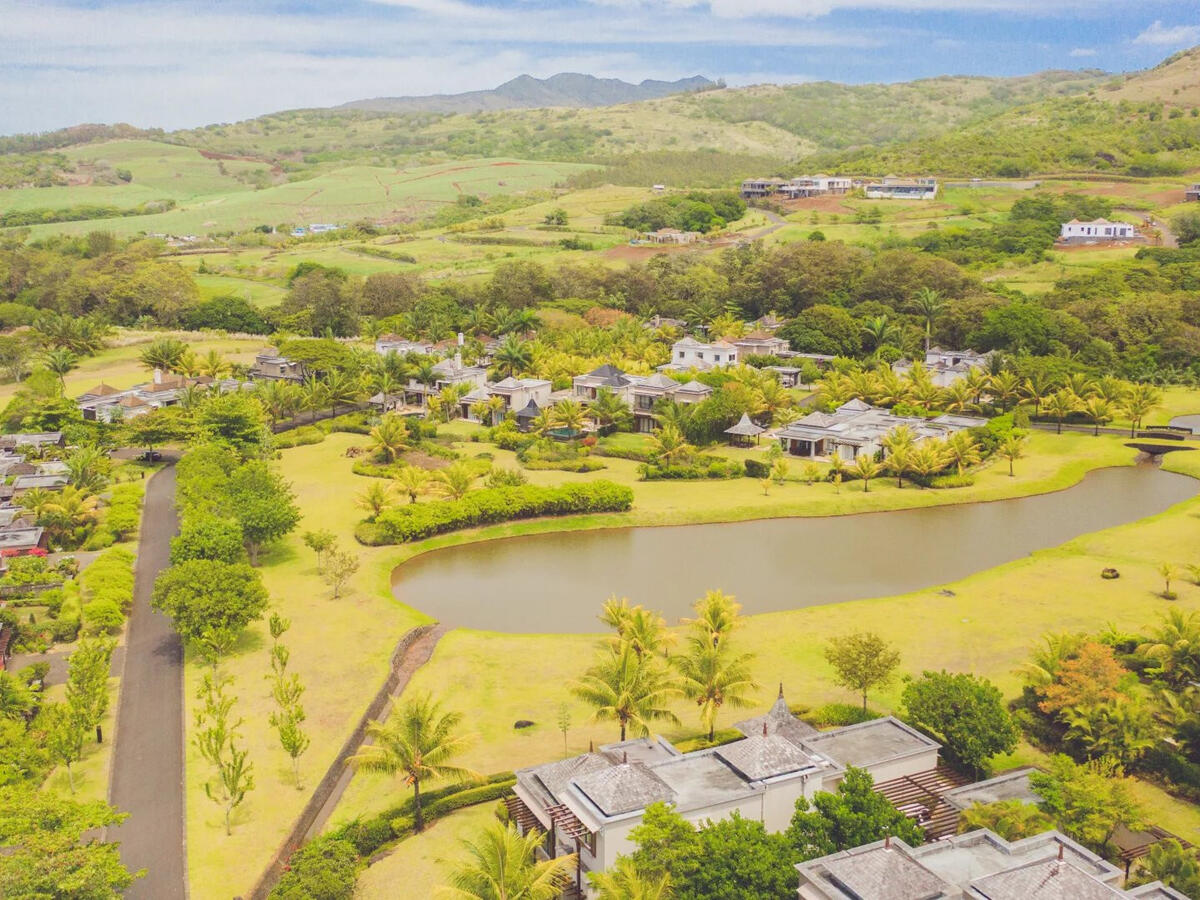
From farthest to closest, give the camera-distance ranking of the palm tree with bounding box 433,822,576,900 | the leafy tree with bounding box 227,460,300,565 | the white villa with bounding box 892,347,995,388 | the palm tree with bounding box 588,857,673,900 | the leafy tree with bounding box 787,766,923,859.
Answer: the white villa with bounding box 892,347,995,388, the leafy tree with bounding box 227,460,300,565, the leafy tree with bounding box 787,766,923,859, the palm tree with bounding box 433,822,576,900, the palm tree with bounding box 588,857,673,900

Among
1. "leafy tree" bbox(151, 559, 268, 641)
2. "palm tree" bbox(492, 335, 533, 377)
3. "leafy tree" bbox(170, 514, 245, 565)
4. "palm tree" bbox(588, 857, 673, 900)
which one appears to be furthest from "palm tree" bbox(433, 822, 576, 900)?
"palm tree" bbox(492, 335, 533, 377)

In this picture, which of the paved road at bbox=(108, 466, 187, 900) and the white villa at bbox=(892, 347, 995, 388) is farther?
the white villa at bbox=(892, 347, 995, 388)

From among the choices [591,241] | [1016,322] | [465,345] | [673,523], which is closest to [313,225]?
[591,241]

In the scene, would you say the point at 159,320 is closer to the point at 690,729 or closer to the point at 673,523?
the point at 673,523

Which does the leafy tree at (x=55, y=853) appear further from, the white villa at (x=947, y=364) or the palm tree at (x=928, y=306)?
the palm tree at (x=928, y=306)

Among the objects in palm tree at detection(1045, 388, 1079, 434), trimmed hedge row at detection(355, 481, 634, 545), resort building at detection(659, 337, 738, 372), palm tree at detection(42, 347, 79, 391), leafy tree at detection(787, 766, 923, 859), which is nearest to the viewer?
leafy tree at detection(787, 766, 923, 859)

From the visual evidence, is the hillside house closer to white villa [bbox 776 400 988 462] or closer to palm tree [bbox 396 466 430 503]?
white villa [bbox 776 400 988 462]

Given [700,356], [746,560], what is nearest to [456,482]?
[746,560]
